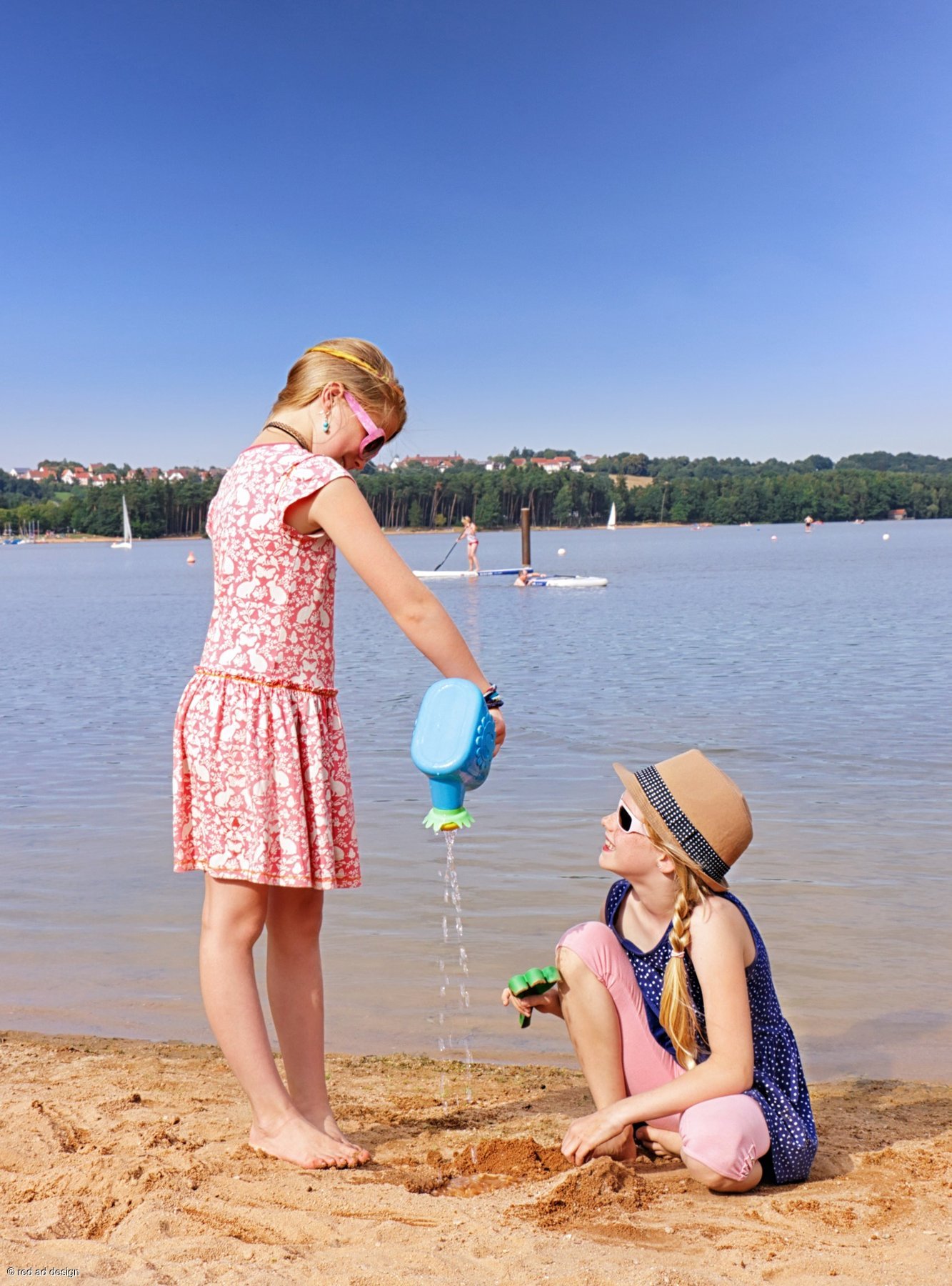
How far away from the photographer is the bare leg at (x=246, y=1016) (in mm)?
2871

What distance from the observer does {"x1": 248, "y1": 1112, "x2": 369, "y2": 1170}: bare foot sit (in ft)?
9.61

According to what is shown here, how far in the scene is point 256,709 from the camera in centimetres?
283

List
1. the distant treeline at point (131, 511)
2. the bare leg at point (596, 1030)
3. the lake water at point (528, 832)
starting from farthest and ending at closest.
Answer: the distant treeline at point (131, 511) → the lake water at point (528, 832) → the bare leg at point (596, 1030)

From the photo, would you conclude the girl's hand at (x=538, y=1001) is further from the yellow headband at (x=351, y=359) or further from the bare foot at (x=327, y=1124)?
the yellow headband at (x=351, y=359)

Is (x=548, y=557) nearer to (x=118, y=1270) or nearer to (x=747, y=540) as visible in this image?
(x=747, y=540)

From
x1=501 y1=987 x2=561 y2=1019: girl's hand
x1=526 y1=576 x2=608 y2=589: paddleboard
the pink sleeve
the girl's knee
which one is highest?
the pink sleeve

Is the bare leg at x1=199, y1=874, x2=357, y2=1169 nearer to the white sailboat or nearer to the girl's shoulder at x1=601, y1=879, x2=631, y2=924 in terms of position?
the girl's shoulder at x1=601, y1=879, x2=631, y2=924

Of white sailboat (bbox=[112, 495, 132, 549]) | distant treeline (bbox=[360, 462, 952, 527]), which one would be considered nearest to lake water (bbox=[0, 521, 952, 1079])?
white sailboat (bbox=[112, 495, 132, 549])

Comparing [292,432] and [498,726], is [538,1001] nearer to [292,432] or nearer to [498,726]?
[498,726]

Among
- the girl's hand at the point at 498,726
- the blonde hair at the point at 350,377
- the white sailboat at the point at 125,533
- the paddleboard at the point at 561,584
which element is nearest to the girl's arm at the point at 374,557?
the girl's hand at the point at 498,726

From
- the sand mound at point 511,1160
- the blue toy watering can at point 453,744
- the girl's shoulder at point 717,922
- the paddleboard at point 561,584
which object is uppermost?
the blue toy watering can at point 453,744

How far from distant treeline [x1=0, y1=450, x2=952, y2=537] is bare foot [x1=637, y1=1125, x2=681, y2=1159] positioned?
107 meters

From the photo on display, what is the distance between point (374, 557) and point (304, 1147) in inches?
54.8

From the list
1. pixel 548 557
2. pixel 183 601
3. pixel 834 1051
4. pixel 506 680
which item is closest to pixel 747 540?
pixel 548 557
